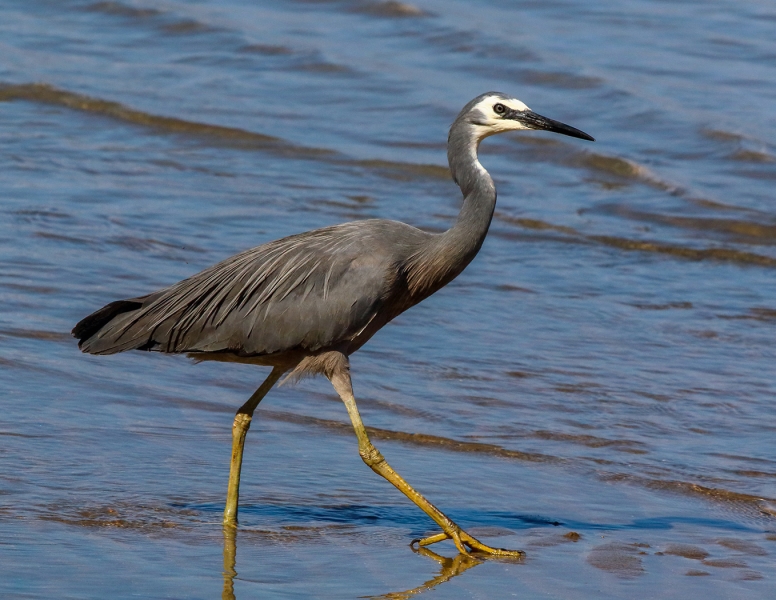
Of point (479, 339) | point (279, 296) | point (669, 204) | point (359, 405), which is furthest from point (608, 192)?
point (279, 296)

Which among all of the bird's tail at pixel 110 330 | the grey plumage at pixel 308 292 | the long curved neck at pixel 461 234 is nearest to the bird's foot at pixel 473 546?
the grey plumage at pixel 308 292

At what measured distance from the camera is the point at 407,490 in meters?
6.13

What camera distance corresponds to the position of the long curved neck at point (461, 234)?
6.45 metres

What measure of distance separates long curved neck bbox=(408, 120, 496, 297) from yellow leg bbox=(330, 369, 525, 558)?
614mm

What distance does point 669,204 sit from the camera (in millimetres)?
13469

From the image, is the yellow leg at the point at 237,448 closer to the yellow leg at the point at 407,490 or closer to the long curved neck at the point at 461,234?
the yellow leg at the point at 407,490

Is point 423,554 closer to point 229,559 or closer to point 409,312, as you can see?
point 229,559

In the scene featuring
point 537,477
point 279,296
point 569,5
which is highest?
point 569,5

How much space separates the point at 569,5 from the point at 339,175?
8.92 m

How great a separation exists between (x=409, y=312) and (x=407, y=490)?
3.55 metres

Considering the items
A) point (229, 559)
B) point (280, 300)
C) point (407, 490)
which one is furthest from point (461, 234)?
point (229, 559)

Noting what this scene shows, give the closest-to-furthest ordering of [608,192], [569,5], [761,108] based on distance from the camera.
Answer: [608,192], [761,108], [569,5]

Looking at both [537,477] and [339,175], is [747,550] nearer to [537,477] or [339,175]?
[537,477]

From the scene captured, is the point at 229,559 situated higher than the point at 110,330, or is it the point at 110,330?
the point at 110,330
